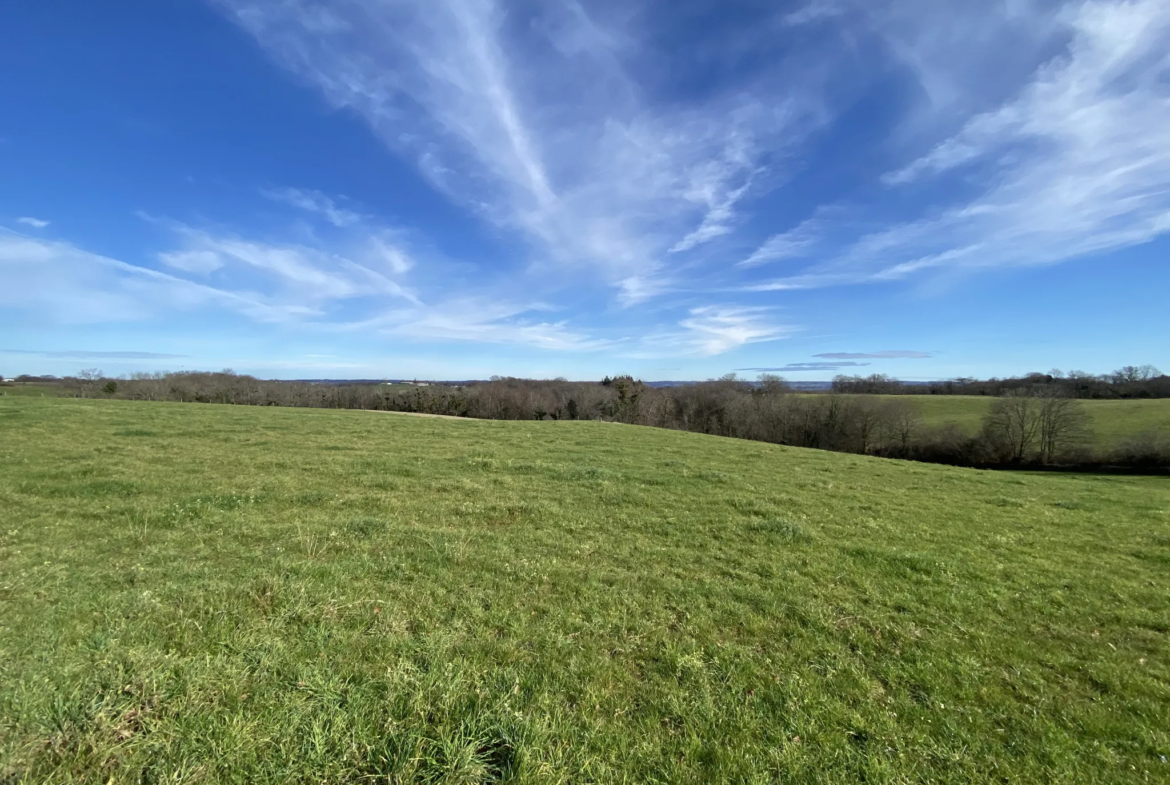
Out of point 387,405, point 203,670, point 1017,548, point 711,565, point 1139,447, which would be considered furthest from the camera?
point 387,405

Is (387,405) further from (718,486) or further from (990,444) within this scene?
(990,444)

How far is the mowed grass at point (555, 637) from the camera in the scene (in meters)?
3.38

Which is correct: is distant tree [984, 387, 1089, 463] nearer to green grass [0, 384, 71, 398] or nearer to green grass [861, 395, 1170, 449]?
green grass [861, 395, 1170, 449]

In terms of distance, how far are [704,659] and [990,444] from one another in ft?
249

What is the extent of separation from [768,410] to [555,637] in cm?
7590

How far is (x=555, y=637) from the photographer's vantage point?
17.2 feet

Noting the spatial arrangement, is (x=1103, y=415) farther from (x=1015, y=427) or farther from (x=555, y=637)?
(x=555, y=637)

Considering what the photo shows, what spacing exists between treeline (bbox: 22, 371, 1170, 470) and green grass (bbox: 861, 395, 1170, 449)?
7.76 feet

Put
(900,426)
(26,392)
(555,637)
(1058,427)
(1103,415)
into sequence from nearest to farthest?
(555,637) < (26,392) < (1058,427) < (1103,415) < (900,426)

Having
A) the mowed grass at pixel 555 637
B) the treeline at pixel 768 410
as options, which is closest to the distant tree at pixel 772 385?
the treeline at pixel 768 410

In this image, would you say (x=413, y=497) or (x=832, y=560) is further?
(x=413, y=497)

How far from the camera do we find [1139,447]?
1999 inches

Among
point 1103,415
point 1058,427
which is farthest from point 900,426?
point 1103,415

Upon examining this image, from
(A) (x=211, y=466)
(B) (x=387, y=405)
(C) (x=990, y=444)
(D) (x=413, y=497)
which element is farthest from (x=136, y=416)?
(C) (x=990, y=444)
